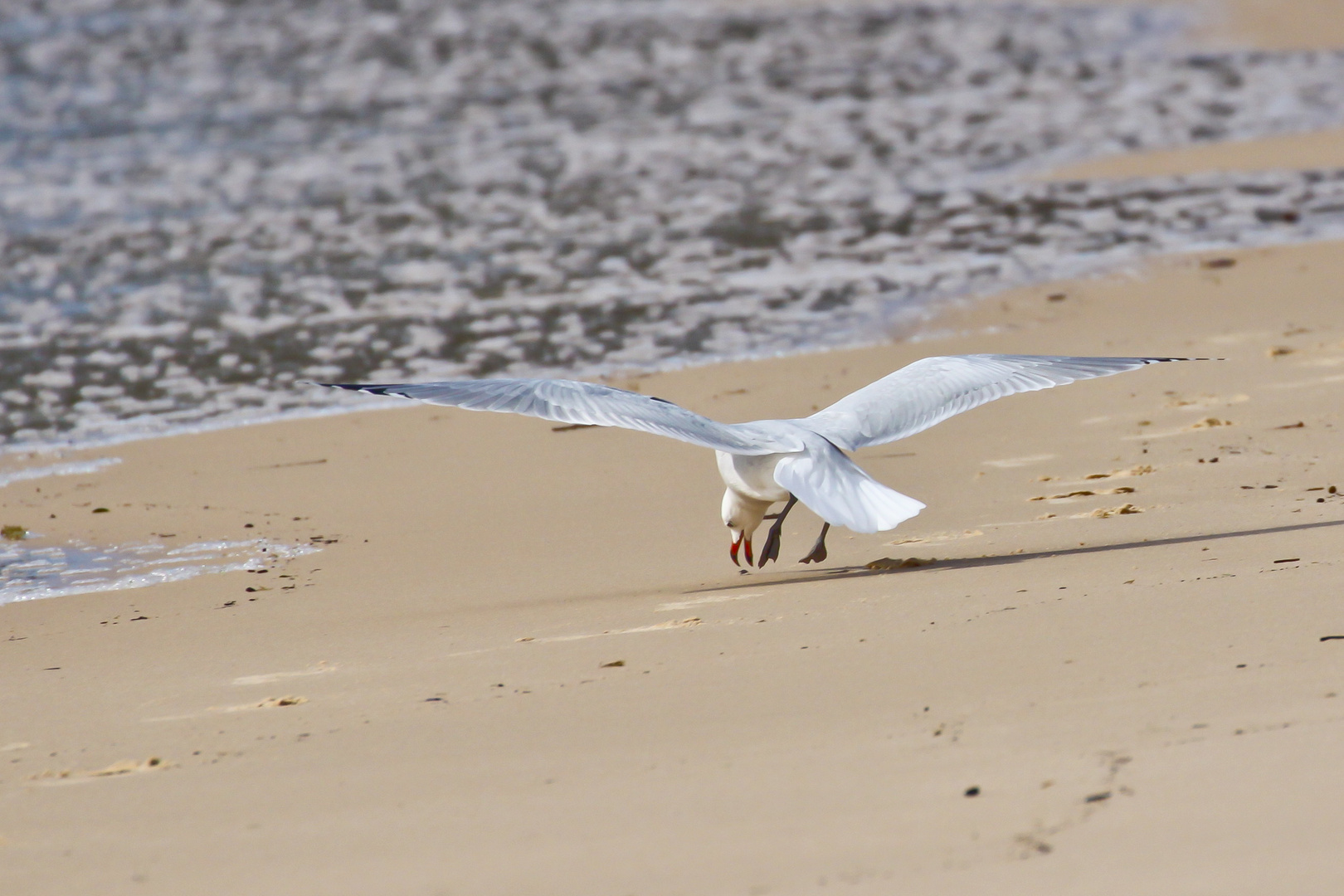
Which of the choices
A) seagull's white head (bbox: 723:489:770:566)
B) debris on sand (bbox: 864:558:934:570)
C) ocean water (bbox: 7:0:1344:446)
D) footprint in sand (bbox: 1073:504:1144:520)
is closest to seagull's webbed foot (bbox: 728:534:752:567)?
seagull's white head (bbox: 723:489:770:566)

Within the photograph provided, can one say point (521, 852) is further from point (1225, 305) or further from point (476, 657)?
point (1225, 305)

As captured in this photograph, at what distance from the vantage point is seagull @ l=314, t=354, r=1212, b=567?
4.53 meters

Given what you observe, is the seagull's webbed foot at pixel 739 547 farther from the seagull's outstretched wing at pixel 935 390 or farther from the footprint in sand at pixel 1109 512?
the footprint in sand at pixel 1109 512

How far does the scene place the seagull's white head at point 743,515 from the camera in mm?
5016

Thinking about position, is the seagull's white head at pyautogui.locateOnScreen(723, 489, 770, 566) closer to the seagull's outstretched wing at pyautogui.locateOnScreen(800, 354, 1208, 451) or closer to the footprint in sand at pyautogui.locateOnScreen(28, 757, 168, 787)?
the seagull's outstretched wing at pyautogui.locateOnScreen(800, 354, 1208, 451)

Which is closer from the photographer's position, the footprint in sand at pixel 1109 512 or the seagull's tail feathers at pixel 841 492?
the seagull's tail feathers at pixel 841 492

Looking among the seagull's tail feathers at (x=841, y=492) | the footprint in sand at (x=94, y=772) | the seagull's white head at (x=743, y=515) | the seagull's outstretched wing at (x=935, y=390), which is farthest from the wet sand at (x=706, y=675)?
the seagull's outstretched wing at (x=935, y=390)

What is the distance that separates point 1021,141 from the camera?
48.7ft

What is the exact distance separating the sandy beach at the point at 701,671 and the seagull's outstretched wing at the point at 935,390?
40 cm

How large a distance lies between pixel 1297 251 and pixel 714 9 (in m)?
18.8

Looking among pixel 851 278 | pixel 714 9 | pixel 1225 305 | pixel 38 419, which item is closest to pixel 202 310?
pixel 38 419

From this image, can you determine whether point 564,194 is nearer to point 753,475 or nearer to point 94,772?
point 753,475

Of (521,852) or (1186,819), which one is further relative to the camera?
(521,852)

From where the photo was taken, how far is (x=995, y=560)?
4816 millimetres
